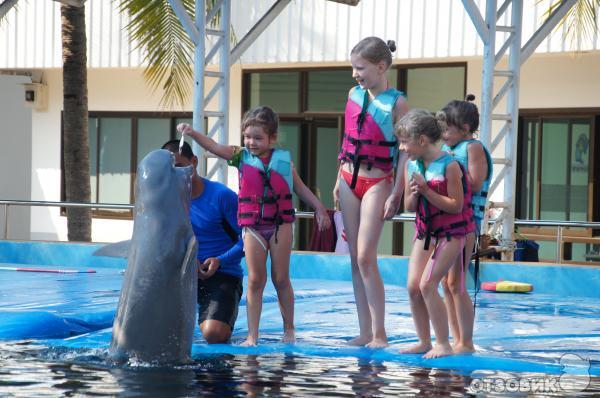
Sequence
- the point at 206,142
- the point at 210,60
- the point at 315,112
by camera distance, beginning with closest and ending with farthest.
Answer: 1. the point at 206,142
2. the point at 210,60
3. the point at 315,112

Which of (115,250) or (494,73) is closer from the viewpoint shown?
(115,250)

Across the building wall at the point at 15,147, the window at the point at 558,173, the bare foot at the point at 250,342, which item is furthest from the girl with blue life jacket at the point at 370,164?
the building wall at the point at 15,147

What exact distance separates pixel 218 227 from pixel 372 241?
1.18 meters

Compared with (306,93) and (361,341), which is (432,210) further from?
(306,93)

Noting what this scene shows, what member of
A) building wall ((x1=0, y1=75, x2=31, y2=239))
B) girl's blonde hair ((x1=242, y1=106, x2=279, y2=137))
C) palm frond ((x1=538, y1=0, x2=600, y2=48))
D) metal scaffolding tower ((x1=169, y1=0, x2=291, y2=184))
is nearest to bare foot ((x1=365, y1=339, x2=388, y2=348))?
girl's blonde hair ((x1=242, y1=106, x2=279, y2=137))

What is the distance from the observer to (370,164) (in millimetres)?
7012

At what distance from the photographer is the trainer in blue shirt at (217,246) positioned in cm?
746

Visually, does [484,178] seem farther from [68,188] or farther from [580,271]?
[68,188]

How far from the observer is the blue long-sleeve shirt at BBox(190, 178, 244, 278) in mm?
7582

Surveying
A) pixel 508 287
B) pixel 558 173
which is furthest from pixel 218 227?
pixel 558 173

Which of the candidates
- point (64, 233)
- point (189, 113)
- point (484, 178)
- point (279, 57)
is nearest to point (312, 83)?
point (279, 57)

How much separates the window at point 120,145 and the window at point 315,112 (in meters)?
2.07

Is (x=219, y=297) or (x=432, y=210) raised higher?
(x=432, y=210)

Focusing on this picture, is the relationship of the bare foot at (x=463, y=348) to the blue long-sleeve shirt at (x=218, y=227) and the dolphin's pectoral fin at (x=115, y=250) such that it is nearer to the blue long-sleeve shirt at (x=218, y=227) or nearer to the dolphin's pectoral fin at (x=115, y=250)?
the blue long-sleeve shirt at (x=218, y=227)
